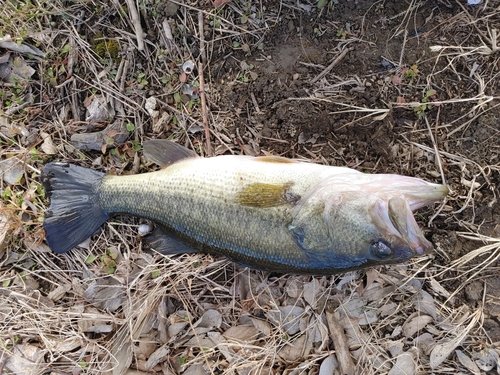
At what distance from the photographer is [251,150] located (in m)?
3.83

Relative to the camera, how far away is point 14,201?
396cm

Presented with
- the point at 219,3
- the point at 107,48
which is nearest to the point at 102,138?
the point at 107,48

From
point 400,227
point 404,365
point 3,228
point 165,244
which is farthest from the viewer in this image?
point 3,228

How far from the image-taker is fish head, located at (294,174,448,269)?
267 centimetres

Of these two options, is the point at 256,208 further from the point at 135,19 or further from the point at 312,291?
the point at 135,19

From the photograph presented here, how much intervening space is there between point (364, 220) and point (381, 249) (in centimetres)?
23

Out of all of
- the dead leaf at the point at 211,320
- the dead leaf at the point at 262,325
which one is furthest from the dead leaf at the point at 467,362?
the dead leaf at the point at 211,320

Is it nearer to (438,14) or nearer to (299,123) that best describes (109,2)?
(299,123)

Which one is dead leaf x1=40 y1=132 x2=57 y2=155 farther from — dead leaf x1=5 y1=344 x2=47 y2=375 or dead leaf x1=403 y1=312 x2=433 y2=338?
dead leaf x1=403 y1=312 x2=433 y2=338

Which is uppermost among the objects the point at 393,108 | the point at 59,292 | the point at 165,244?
the point at 393,108

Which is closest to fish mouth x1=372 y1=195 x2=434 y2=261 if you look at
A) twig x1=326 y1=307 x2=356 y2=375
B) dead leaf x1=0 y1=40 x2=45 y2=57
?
twig x1=326 y1=307 x2=356 y2=375

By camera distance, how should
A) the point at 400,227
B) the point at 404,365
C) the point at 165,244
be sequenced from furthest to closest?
the point at 404,365
the point at 165,244
the point at 400,227

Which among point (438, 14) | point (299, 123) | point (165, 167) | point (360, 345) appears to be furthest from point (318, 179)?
point (438, 14)

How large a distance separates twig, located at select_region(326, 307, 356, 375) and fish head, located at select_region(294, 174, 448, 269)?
97cm
